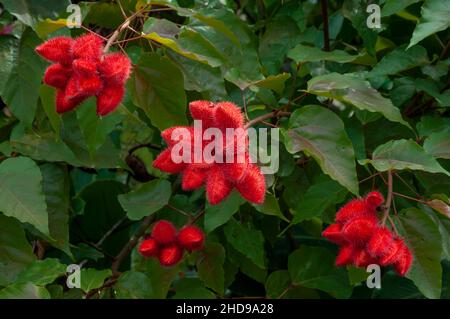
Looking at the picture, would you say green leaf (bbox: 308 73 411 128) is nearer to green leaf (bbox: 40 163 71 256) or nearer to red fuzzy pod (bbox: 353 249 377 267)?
red fuzzy pod (bbox: 353 249 377 267)

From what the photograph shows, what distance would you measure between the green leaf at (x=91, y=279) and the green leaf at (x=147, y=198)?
0.56 feet

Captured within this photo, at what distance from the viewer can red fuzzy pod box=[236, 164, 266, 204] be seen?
123cm

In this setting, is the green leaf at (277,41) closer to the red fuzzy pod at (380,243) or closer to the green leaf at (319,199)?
the green leaf at (319,199)

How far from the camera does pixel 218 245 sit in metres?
1.80

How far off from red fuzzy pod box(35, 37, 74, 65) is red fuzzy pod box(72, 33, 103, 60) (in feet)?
0.04

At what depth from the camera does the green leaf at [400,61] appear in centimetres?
167

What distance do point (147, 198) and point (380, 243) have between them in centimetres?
69

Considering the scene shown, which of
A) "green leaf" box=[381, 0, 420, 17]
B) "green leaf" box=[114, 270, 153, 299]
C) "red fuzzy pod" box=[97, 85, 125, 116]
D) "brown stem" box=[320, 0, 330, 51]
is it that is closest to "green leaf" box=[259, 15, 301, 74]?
"brown stem" box=[320, 0, 330, 51]

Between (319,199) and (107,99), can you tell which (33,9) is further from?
(319,199)

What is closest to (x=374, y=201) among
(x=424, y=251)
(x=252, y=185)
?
(x=424, y=251)

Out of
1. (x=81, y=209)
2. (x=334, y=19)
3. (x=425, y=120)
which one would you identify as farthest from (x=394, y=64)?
(x=81, y=209)

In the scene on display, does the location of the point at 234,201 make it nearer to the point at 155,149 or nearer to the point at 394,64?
the point at 394,64

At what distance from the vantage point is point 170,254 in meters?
1.59

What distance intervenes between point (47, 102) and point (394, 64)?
75 centimetres
